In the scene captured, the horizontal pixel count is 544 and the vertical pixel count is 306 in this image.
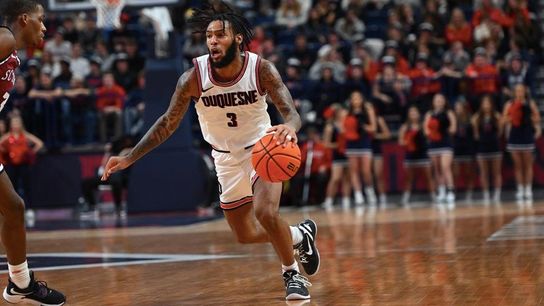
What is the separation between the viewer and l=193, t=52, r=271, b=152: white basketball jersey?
22.7ft

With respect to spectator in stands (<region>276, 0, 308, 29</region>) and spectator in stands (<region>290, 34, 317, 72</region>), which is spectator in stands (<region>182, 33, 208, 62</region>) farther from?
spectator in stands (<region>276, 0, 308, 29</region>)

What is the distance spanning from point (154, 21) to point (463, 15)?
21.5 feet

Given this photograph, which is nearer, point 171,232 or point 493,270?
point 493,270

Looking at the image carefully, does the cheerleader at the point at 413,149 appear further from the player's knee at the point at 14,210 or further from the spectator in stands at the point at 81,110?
the player's knee at the point at 14,210

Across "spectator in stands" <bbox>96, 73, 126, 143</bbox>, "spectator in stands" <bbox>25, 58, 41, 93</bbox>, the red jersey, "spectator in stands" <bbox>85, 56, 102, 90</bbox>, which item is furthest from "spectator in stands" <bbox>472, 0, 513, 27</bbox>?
the red jersey

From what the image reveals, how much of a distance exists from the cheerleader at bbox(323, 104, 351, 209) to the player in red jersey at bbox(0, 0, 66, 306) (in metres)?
12.0

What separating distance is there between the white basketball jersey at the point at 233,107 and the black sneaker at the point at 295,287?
983 mm

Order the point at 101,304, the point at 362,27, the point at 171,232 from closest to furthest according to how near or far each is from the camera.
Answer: the point at 101,304 → the point at 171,232 → the point at 362,27

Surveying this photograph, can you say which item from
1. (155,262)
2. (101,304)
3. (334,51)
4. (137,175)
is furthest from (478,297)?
(334,51)

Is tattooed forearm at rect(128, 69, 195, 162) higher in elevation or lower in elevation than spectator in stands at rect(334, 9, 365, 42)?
lower

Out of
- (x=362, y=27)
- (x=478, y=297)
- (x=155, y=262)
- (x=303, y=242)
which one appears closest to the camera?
(x=478, y=297)

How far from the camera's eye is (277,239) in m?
6.82

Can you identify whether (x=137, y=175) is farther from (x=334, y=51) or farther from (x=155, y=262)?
(x=155, y=262)

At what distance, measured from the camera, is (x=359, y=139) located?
18188 mm
